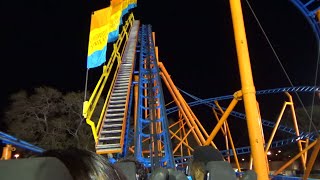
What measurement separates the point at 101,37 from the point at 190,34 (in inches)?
953

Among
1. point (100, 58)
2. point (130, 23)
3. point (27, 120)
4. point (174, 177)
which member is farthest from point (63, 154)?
point (27, 120)

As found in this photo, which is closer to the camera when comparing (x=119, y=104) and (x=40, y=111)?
(x=119, y=104)

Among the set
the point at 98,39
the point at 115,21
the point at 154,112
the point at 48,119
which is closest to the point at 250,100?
the point at 98,39

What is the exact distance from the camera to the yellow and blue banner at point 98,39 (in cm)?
776

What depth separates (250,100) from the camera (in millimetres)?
4000

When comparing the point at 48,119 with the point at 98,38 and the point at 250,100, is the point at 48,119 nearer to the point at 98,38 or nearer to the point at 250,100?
the point at 98,38

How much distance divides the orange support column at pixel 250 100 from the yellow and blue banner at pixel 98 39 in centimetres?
399

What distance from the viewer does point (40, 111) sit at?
20031mm

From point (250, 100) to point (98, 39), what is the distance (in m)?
4.85

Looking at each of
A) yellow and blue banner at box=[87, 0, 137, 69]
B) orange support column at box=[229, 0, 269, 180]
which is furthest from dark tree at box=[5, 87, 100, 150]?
orange support column at box=[229, 0, 269, 180]

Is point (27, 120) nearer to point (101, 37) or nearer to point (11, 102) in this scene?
point (11, 102)

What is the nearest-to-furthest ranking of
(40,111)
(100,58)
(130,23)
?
1. (100,58)
2. (130,23)
3. (40,111)

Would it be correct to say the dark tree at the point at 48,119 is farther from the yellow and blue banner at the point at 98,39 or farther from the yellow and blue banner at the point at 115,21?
the yellow and blue banner at the point at 98,39

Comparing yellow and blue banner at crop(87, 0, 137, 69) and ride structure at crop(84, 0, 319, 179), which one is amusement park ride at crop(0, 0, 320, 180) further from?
yellow and blue banner at crop(87, 0, 137, 69)
